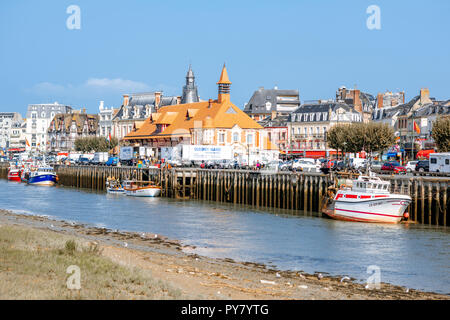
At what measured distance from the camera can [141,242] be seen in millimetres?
35969

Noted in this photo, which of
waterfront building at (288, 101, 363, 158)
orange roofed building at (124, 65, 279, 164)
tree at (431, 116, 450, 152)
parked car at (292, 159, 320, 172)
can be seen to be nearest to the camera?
parked car at (292, 159, 320, 172)

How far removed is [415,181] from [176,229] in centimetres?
1715

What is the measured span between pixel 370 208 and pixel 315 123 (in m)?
74.1

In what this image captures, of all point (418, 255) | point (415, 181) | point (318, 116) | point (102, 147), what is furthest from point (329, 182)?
point (102, 147)

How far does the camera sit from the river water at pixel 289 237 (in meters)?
29.4

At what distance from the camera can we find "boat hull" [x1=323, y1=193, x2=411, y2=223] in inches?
1747

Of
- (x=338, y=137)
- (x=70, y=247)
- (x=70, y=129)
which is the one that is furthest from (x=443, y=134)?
(x=70, y=129)

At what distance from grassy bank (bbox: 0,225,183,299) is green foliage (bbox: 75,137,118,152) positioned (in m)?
121

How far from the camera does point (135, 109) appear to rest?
146m

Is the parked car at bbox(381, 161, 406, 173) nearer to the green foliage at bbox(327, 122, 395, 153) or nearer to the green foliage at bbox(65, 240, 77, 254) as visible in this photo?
the green foliage at bbox(327, 122, 395, 153)

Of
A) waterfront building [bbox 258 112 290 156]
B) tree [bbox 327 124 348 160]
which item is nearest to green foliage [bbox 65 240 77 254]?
tree [bbox 327 124 348 160]

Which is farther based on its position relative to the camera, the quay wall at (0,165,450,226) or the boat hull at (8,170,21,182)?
the boat hull at (8,170,21,182)

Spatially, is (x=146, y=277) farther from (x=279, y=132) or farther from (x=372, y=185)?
(x=279, y=132)

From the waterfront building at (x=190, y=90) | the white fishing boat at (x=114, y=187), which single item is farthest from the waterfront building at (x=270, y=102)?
the white fishing boat at (x=114, y=187)
